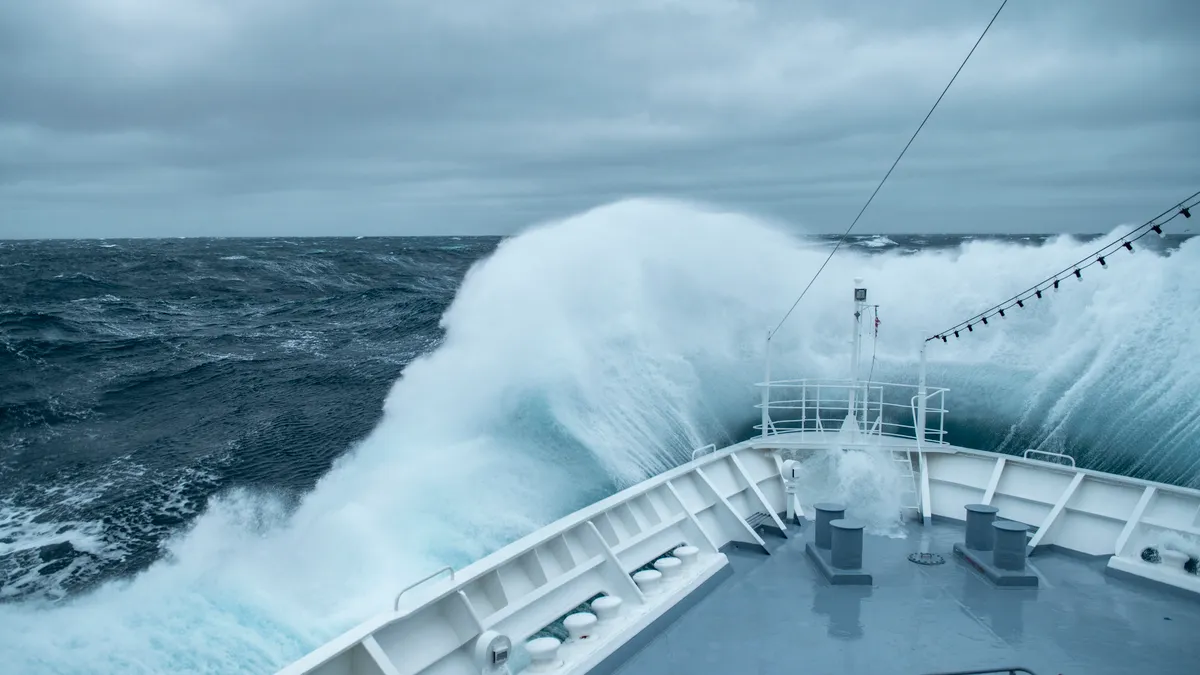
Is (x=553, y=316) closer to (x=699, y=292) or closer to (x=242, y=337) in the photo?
(x=699, y=292)

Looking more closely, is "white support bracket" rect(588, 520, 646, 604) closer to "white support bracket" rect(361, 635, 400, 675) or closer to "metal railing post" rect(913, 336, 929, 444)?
"white support bracket" rect(361, 635, 400, 675)

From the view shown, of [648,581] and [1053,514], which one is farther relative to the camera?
[1053,514]

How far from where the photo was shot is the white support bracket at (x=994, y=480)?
8541 mm

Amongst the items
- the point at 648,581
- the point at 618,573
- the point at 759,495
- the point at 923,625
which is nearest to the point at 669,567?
the point at 648,581

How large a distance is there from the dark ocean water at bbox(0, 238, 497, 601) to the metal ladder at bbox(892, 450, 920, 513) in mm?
9703

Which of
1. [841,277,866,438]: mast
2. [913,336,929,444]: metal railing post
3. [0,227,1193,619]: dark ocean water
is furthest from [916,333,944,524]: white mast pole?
[0,227,1193,619]: dark ocean water

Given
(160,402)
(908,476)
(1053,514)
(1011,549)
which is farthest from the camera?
(160,402)

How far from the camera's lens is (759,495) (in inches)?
336

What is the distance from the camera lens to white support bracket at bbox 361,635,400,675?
4207mm

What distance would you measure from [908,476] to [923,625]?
347 centimetres

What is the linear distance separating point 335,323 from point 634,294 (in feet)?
63.0

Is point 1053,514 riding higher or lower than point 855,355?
lower

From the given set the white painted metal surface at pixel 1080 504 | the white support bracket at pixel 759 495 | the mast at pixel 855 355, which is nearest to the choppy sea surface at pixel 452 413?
the white support bracket at pixel 759 495

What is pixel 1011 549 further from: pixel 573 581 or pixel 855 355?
pixel 573 581
